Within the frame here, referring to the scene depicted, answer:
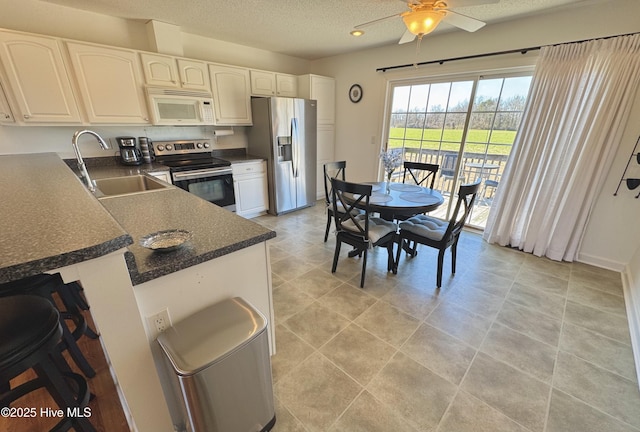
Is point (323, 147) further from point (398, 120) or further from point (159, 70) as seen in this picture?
point (159, 70)

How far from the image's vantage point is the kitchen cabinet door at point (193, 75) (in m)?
3.12

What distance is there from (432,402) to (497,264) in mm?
1923

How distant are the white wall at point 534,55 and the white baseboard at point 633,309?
0.33 meters

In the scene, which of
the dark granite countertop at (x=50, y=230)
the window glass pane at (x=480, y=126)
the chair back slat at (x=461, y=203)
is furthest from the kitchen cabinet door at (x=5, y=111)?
the window glass pane at (x=480, y=126)

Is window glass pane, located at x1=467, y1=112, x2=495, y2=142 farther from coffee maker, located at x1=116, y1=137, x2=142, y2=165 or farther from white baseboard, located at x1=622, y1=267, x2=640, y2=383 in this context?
coffee maker, located at x1=116, y1=137, x2=142, y2=165

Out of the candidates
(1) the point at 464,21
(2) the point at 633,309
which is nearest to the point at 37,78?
(1) the point at 464,21

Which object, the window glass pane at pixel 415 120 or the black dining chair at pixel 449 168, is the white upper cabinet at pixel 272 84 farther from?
the black dining chair at pixel 449 168

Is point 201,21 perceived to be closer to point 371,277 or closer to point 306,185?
point 306,185

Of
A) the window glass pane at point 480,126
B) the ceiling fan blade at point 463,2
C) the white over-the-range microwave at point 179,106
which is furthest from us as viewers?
the window glass pane at point 480,126

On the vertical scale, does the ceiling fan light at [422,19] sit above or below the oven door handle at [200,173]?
above

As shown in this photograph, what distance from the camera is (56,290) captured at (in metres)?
1.33

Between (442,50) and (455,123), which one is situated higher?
(442,50)

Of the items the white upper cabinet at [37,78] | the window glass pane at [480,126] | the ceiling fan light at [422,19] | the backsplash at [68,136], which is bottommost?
the backsplash at [68,136]

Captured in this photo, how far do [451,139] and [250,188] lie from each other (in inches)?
114
